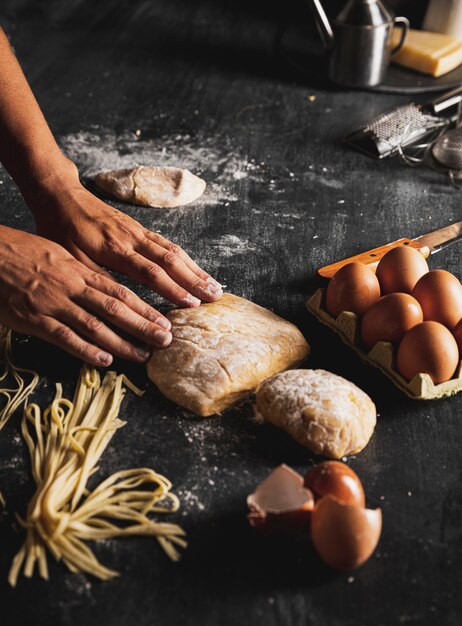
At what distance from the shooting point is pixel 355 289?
6.01 feet

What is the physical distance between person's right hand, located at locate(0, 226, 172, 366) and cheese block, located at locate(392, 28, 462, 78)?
6.65 feet

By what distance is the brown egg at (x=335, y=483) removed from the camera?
1.41 meters

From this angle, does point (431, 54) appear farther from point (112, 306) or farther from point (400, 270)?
point (112, 306)

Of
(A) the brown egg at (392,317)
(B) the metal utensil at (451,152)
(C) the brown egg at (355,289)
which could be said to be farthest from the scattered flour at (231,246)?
(B) the metal utensil at (451,152)

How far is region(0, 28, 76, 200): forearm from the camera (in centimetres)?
214

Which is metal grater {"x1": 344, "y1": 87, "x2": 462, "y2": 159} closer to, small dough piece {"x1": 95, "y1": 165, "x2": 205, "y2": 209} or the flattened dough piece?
small dough piece {"x1": 95, "y1": 165, "x2": 205, "y2": 209}

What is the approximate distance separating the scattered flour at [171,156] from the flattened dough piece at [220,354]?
29.5 inches

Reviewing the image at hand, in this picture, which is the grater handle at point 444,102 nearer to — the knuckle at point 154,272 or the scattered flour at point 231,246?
the scattered flour at point 231,246

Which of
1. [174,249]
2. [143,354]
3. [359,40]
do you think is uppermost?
[359,40]

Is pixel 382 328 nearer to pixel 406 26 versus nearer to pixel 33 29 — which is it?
pixel 406 26

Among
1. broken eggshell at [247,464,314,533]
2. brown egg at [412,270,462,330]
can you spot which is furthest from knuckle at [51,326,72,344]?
brown egg at [412,270,462,330]

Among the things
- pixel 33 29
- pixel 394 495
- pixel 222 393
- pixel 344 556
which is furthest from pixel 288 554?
pixel 33 29

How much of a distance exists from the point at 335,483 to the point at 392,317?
486 mm

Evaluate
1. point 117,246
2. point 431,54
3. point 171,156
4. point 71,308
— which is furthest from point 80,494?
point 431,54
